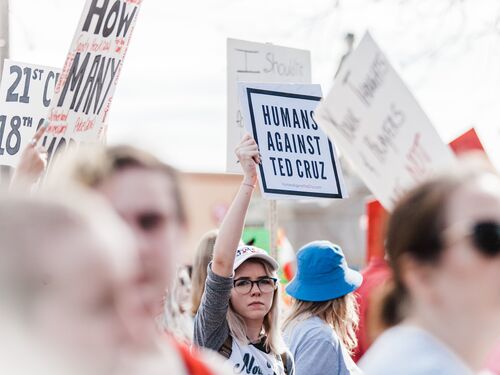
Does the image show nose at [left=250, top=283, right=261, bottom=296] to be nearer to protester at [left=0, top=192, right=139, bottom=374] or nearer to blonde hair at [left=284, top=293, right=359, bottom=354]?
blonde hair at [left=284, top=293, right=359, bottom=354]

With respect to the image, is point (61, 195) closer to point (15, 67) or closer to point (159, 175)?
point (159, 175)

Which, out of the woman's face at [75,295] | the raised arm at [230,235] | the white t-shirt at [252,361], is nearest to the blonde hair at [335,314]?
the white t-shirt at [252,361]

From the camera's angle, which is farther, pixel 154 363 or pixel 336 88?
pixel 336 88

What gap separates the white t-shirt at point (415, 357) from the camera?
1964 millimetres

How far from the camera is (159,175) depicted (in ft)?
6.67

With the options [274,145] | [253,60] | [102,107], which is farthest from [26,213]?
[253,60]

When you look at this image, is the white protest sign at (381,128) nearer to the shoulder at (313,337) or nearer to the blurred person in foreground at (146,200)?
the blurred person in foreground at (146,200)

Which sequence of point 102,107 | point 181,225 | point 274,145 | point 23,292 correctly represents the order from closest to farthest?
point 23,292 < point 181,225 < point 102,107 < point 274,145

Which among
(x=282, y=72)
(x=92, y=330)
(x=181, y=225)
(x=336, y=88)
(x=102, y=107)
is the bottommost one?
(x=92, y=330)

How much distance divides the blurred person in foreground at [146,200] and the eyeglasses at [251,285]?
2.42m

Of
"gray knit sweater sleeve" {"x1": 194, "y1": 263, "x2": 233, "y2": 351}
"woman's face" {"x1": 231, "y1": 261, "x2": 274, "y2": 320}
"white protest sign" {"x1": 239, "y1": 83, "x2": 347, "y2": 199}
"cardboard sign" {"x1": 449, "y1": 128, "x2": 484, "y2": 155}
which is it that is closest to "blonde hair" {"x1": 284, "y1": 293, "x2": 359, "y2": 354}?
"woman's face" {"x1": 231, "y1": 261, "x2": 274, "y2": 320}

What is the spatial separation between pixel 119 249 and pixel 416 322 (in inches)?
33.1

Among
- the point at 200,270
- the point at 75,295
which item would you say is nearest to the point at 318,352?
the point at 200,270

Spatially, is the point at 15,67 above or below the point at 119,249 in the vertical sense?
above
